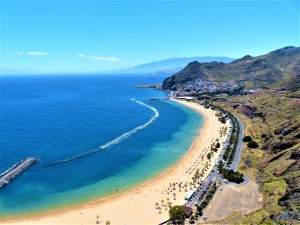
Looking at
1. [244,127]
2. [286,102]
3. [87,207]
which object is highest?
[286,102]

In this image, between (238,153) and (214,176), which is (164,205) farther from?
(238,153)

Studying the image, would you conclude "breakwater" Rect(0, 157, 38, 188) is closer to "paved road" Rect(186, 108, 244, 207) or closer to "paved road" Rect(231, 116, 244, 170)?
"paved road" Rect(186, 108, 244, 207)

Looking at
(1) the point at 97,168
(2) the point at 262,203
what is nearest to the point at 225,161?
(2) the point at 262,203

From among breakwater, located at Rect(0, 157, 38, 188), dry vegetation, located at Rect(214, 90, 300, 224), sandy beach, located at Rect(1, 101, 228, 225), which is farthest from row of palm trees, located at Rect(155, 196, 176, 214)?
breakwater, located at Rect(0, 157, 38, 188)

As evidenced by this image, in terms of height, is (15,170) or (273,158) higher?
(273,158)

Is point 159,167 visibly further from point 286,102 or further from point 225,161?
point 286,102

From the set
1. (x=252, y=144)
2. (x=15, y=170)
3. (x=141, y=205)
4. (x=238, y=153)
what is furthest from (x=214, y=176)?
(x=15, y=170)
